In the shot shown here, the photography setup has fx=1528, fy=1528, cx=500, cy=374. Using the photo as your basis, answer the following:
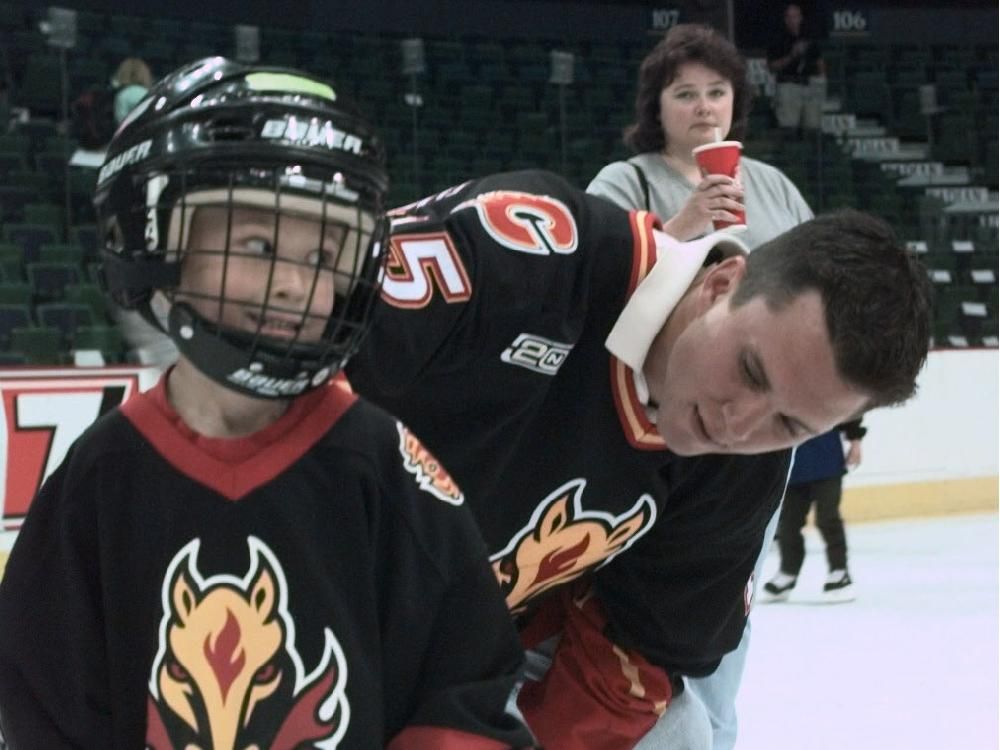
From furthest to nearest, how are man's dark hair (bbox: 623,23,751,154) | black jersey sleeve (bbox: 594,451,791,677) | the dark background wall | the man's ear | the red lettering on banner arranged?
Answer: the dark background wall → the red lettering on banner → man's dark hair (bbox: 623,23,751,154) → black jersey sleeve (bbox: 594,451,791,677) → the man's ear

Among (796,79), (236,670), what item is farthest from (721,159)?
(796,79)

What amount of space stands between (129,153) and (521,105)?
8887 mm

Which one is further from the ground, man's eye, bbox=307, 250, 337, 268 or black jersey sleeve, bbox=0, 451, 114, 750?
man's eye, bbox=307, 250, 337, 268

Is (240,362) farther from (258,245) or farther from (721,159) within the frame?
(721,159)

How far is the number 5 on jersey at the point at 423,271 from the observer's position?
1.32 meters

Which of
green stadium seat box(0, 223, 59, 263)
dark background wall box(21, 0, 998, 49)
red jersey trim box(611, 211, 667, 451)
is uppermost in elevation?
dark background wall box(21, 0, 998, 49)

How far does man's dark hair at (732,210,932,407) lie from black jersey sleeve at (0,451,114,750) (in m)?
0.64

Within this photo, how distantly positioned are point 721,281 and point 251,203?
599mm

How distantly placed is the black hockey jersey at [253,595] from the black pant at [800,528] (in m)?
3.92

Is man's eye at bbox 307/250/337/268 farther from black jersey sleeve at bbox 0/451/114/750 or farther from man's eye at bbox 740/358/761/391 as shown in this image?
man's eye at bbox 740/358/761/391

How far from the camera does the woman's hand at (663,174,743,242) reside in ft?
7.14

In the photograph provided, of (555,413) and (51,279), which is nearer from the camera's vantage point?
(555,413)

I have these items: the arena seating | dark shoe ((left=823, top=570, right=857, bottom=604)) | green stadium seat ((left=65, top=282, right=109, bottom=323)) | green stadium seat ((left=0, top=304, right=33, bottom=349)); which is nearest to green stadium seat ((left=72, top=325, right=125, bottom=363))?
the arena seating

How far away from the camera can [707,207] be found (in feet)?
7.13
